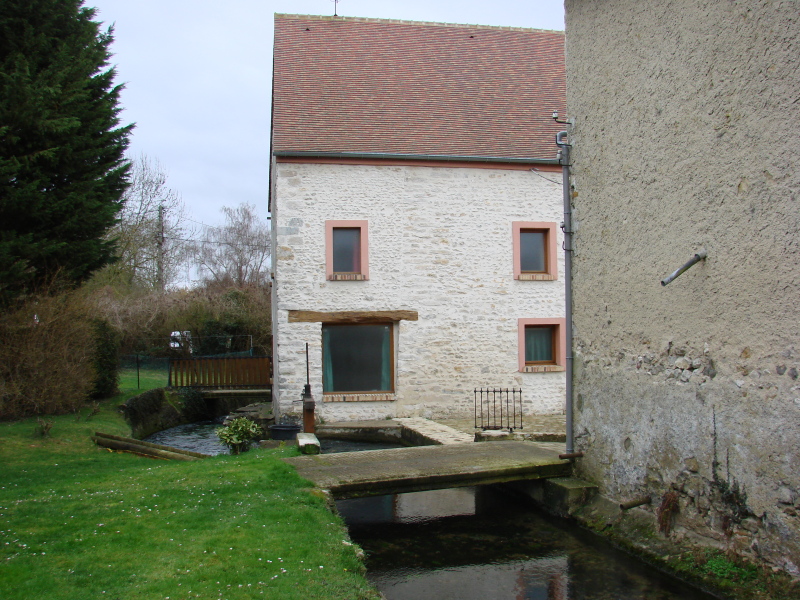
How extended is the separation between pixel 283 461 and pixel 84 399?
7383 millimetres

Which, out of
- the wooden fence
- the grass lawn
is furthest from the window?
the grass lawn

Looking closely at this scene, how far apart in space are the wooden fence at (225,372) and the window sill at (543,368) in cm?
754

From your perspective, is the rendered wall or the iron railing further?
the iron railing

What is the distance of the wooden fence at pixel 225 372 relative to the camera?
18.4m

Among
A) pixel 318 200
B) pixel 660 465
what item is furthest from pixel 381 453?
pixel 318 200

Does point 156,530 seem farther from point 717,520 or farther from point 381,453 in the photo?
point 717,520

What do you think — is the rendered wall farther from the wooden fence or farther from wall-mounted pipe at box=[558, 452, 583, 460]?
the wooden fence

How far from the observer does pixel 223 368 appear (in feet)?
61.4

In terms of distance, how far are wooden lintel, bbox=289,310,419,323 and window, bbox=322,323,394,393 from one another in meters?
0.28

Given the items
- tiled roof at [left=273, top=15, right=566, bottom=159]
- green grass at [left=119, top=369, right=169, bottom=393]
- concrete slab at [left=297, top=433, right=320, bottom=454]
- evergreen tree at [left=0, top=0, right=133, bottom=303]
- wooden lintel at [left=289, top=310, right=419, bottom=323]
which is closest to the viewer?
concrete slab at [left=297, top=433, right=320, bottom=454]

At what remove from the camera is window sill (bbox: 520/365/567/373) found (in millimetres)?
14570

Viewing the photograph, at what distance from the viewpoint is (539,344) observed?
15.0m

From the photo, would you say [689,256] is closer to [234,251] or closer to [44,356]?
[44,356]

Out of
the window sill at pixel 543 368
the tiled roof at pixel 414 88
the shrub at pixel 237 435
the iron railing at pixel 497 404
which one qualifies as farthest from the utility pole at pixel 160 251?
the shrub at pixel 237 435
